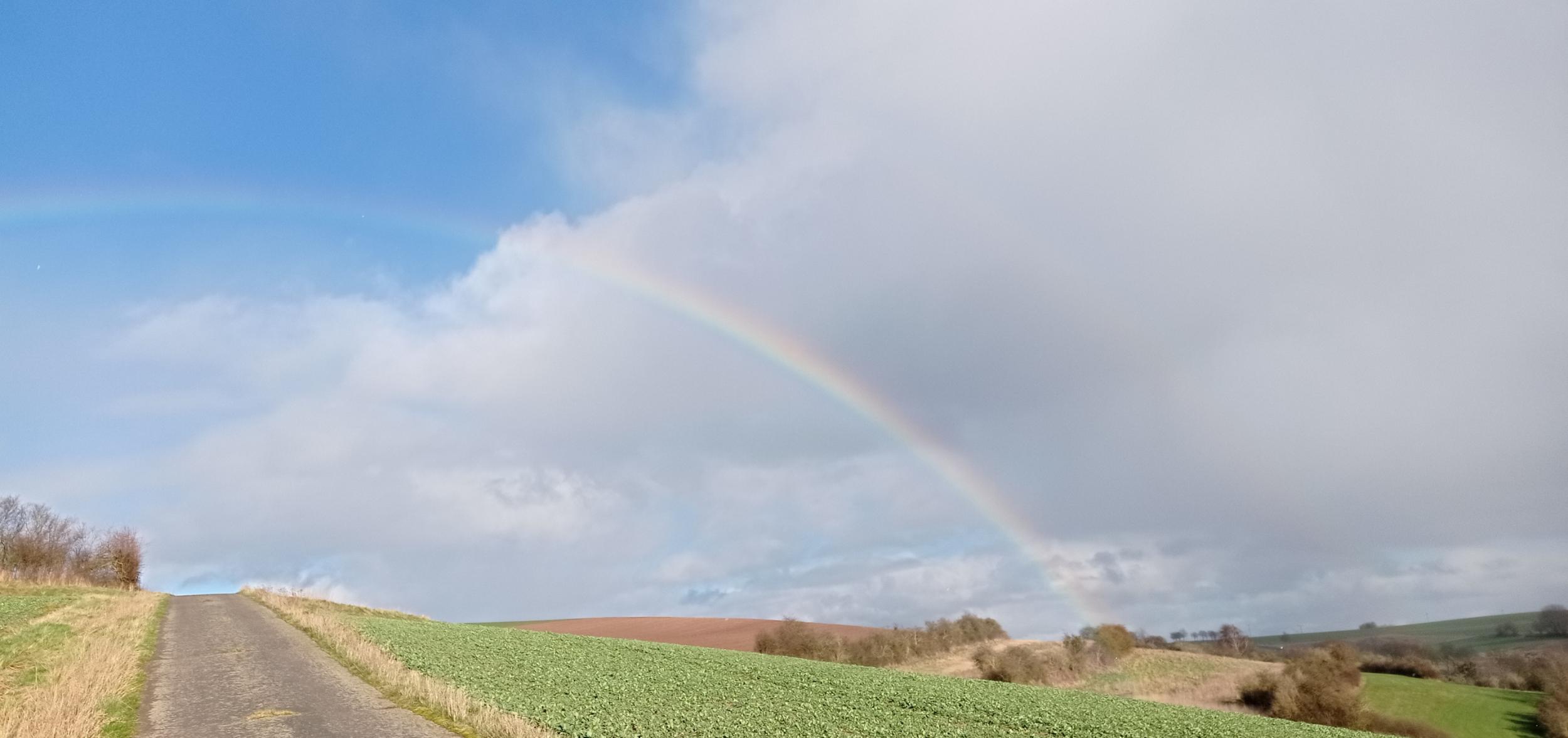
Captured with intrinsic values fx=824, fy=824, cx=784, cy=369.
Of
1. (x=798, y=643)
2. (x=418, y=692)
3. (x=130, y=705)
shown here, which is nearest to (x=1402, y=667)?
(x=798, y=643)

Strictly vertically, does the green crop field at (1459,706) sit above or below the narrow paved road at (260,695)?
below

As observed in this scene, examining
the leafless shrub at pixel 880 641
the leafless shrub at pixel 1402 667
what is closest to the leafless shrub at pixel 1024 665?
the leafless shrub at pixel 880 641

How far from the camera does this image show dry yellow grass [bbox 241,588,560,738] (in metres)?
20.1

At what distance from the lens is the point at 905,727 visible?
93.2 feet

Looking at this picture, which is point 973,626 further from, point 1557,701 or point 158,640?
point 158,640

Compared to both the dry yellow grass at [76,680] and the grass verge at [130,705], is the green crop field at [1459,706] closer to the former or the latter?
the grass verge at [130,705]

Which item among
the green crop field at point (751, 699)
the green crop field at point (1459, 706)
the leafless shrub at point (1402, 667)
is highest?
the green crop field at point (751, 699)

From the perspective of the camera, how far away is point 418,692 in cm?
2509

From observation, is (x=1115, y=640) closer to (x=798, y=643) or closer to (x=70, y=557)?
(x=798, y=643)

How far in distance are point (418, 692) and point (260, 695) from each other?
16.0 ft

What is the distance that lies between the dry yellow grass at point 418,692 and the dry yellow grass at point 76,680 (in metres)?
6.82

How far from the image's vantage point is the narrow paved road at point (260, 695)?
67.6 ft

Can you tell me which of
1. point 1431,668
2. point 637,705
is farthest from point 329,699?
point 1431,668

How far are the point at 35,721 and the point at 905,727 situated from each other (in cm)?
2377
